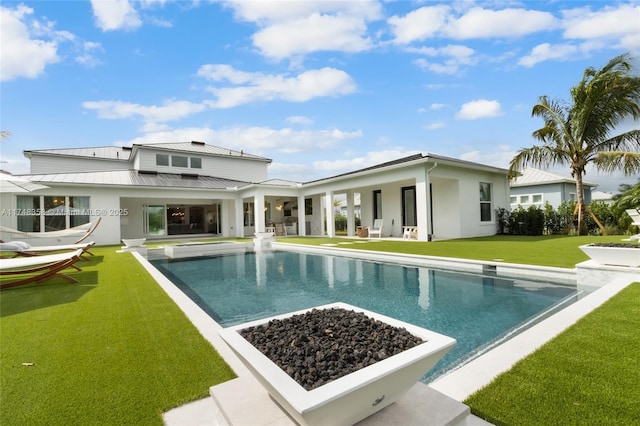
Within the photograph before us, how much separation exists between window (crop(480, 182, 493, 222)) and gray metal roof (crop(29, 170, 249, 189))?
1489 centimetres

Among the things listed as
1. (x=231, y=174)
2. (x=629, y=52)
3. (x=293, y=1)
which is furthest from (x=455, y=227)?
(x=231, y=174)

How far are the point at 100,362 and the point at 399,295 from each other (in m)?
4.78

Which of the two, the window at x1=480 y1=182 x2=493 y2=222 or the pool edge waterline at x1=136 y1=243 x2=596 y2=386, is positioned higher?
the window at x1=480 y1=182 x2=493 y2=222

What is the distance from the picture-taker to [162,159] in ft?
71.2

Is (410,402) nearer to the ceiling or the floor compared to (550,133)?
nearer to the floor

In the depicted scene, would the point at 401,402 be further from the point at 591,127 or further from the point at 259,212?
the point at 259,212

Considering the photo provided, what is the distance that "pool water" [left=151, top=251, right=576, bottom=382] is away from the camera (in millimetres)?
4332

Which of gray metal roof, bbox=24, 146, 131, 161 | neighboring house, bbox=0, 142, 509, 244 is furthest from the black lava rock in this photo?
gray metal roof, bbox=24, 146, 131, 161

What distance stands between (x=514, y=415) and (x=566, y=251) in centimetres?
892

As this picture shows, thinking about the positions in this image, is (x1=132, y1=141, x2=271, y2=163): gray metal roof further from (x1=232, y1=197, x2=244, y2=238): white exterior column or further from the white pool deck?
Result: the white pool deck

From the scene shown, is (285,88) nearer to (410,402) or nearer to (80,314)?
(80,314)

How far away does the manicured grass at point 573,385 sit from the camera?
1.91 meters

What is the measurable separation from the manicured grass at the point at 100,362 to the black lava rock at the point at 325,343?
72cm

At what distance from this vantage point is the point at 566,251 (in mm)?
8812
